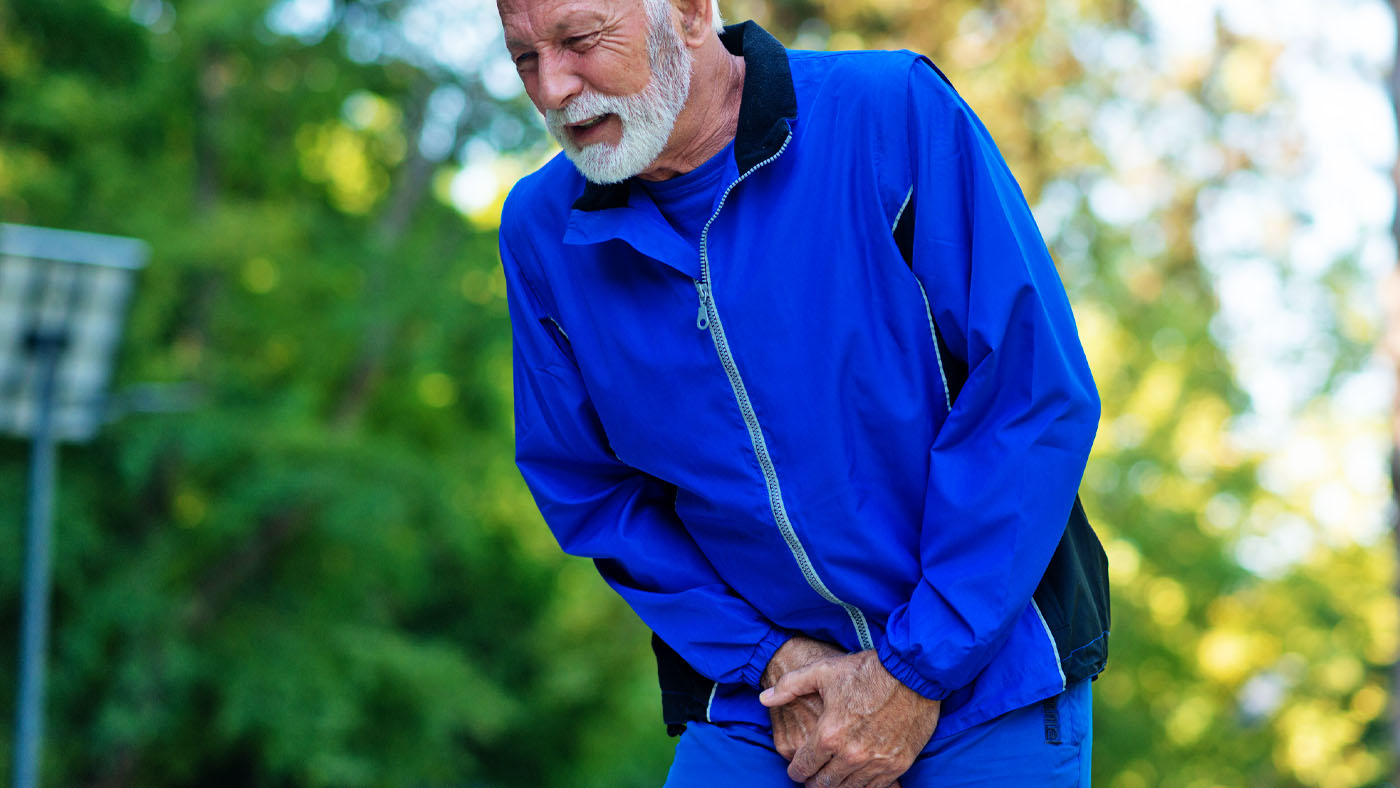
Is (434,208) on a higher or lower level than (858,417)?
lower

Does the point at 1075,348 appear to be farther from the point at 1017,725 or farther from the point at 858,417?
the point at 1017,725

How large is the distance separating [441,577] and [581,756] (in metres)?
2.20

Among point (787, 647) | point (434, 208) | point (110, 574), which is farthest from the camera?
point (434, 208)

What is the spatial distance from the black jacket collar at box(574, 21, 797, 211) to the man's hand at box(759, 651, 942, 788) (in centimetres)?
58

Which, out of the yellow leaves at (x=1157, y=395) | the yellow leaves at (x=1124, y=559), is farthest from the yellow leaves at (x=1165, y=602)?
the yellow leaves at (x=1157, y=395)

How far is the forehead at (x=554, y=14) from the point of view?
150 cm

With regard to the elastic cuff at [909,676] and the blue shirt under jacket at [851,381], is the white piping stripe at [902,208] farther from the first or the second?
the elastic cuff at [909,676]

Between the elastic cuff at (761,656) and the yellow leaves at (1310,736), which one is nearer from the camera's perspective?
the elastic cuff at (761,656)

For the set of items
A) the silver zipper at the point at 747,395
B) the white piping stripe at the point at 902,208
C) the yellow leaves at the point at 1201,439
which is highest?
the white piping stripe at the point at 902,208

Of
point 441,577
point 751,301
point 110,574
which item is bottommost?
point 441,577

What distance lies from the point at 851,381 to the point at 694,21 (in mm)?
477

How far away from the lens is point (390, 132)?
1040 centimetres

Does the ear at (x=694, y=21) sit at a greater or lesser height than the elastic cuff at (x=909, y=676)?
greater

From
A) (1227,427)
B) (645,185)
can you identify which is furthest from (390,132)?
(645,185)
